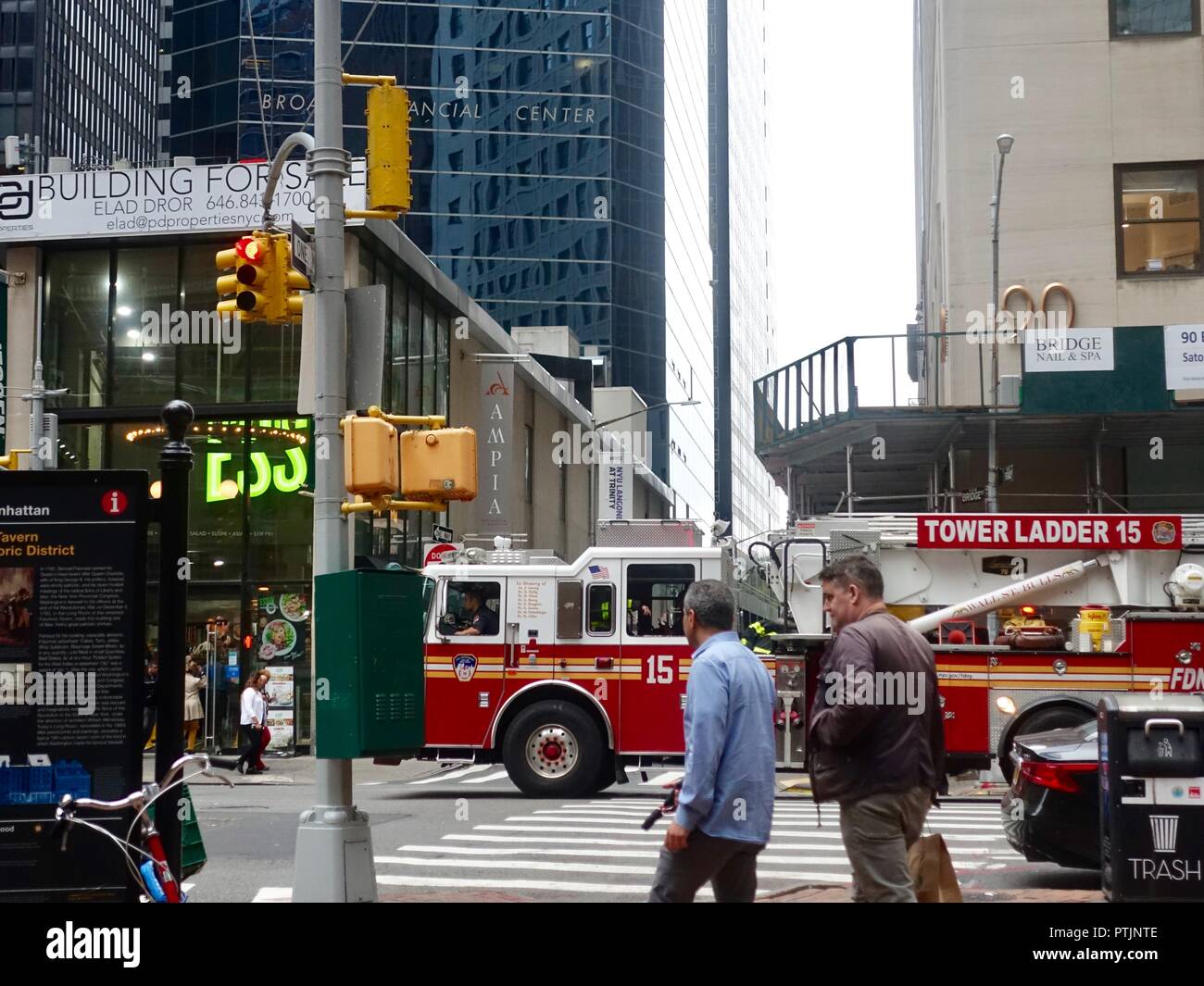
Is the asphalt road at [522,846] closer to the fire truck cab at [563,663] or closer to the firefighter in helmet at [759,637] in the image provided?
the fire truck cab at [563,663]

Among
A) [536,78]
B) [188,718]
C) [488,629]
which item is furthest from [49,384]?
[536,78]

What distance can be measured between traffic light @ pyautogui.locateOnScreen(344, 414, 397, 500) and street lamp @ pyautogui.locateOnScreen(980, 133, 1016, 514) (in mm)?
14383

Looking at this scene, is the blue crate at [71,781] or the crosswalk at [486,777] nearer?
the blue crate at [71,781]

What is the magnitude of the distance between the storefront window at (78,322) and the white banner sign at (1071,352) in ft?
55.2

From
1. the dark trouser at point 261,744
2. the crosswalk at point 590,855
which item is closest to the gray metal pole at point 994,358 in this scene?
the crosswalk at point 590,855

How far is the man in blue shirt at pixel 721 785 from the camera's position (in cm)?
624

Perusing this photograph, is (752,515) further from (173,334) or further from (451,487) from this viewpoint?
(451,487)

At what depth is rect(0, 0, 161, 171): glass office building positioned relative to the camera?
10512cm

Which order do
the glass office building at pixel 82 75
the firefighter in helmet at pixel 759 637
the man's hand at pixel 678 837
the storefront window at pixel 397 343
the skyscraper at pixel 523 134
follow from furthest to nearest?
the glass office building at pixel 82 75
the skyscraper at pixel 523 134
the storefront window at pixel 397 343
the firefighter in helmet at pixel 759 637
the man's hand at pixel 678 837

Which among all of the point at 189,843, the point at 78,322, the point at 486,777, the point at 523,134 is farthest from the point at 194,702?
the point at 523,134

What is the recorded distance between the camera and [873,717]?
648 cm

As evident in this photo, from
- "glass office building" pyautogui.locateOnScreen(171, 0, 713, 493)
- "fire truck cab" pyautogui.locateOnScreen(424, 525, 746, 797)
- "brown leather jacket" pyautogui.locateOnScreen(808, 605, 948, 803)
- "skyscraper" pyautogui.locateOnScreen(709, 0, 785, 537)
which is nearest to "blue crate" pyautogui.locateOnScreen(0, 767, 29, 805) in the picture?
"brown leather jacket" pyautogui.locateOnScreen(808, 605, 948, 803)

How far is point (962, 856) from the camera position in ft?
40.5
